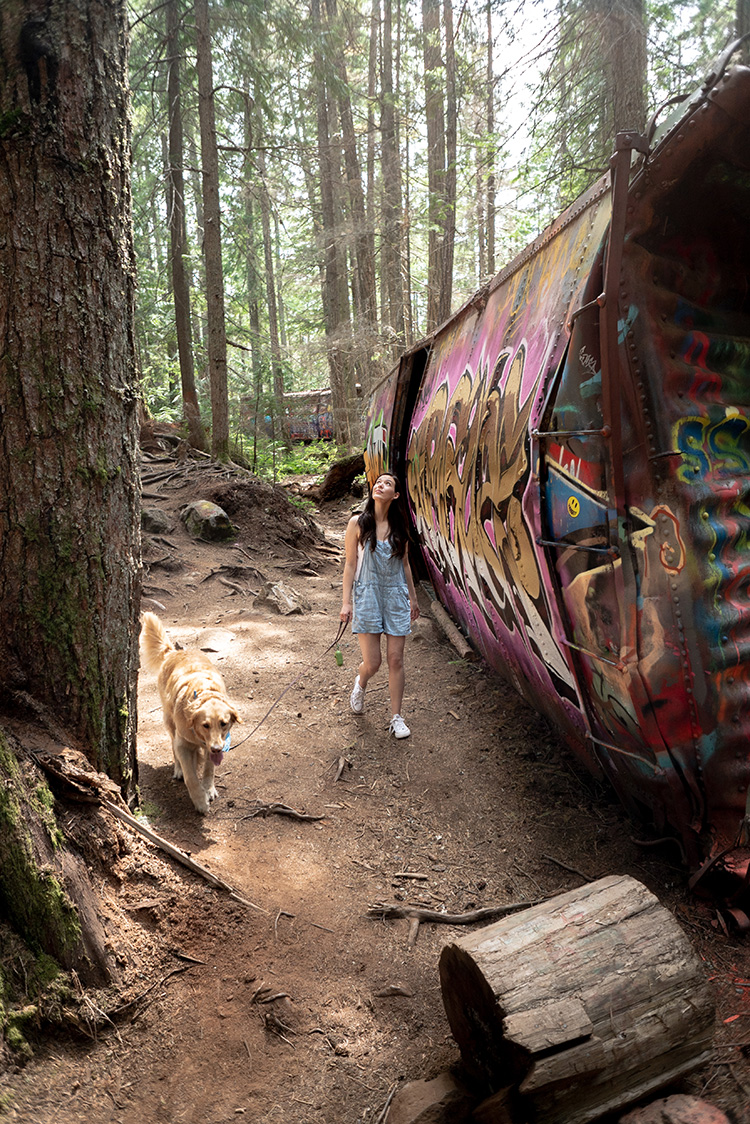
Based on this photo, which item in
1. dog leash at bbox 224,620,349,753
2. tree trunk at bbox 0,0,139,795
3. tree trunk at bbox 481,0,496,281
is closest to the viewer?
tree trunk at bbox 0,0,139,795

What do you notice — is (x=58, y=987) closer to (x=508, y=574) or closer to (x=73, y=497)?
(x=73, y=497)

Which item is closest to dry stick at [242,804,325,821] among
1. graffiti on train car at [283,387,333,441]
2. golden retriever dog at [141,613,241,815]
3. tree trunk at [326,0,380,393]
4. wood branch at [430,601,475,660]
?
golden retriever dog at [141,613,241,815]

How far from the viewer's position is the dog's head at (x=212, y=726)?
4.13 meters

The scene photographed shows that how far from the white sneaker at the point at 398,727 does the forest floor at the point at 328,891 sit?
9 cm

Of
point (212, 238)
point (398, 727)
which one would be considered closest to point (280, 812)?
point (398, 727)

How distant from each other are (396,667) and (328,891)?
219 centimetres

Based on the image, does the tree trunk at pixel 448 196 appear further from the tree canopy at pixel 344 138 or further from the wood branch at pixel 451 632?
the wood branch at pixel 451 632

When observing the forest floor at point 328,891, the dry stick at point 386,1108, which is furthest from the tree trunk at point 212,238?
the dry stick at point 386,1108

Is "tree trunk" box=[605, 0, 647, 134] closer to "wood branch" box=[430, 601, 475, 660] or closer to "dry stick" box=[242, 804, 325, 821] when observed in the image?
"wood branch" box=[430, 601, 475, 660]

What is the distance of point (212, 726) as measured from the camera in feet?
13.6

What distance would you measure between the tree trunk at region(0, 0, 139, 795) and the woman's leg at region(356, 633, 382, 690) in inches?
106

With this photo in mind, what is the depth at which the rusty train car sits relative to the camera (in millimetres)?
3076

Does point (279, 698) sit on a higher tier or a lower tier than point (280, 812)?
higher

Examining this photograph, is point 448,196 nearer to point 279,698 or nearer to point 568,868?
point 279,698
